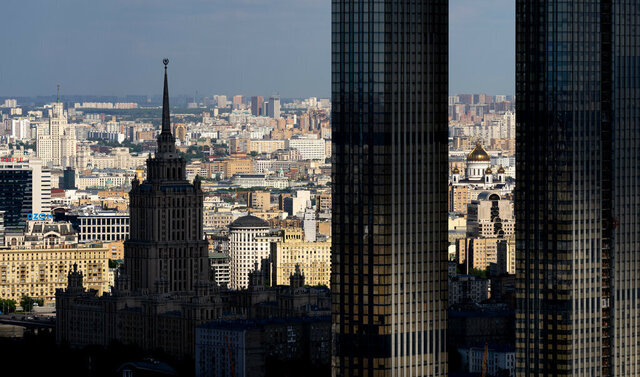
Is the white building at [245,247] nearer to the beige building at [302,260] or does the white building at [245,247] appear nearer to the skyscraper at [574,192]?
the beige building at [302,260]

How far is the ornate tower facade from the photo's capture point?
14288 centimetres

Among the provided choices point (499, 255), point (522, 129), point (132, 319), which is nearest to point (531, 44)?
point (522, 129)

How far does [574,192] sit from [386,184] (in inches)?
310

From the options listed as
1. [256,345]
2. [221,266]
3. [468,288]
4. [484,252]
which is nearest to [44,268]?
[221,266]

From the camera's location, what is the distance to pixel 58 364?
421 feet

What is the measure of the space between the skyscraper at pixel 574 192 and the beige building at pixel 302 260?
75.1 m

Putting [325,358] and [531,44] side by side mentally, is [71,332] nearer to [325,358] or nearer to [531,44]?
[325,358]

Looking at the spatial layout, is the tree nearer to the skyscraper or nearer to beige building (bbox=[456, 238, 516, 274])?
beige building (bbox=[456, 238, 516, 274])

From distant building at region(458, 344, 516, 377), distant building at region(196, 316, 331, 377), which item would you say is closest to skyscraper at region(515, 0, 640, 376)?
distant building at region(458, 344, 516, 377)

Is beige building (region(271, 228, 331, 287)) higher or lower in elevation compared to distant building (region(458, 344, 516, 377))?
higher

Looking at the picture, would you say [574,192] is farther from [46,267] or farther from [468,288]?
[46,267]

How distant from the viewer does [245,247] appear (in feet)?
595

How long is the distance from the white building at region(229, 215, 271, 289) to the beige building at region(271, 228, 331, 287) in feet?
5.65

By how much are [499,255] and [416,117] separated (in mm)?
85809
